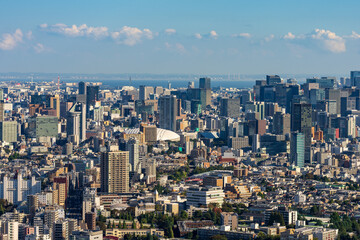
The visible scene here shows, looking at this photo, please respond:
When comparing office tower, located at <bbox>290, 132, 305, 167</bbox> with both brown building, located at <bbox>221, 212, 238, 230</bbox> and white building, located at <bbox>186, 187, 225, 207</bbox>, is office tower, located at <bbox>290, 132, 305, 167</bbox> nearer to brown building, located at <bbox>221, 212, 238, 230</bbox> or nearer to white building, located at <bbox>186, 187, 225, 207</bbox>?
white building, located at <bbox>186, 187, 225, 207</bbox>

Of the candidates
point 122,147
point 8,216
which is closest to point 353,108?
point 122,147

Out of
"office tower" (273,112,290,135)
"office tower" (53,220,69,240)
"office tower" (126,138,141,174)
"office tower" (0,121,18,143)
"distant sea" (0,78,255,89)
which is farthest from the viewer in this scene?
"distant sea" (0,78,255,89)

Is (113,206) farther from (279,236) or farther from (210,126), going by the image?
(210,126)

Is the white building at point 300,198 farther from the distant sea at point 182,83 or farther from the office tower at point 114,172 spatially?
the distant sea at point 182,83

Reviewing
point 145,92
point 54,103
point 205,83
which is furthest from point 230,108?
point 205,83

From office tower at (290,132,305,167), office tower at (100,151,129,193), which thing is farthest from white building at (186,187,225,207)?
office tower at (290,132,305,167)

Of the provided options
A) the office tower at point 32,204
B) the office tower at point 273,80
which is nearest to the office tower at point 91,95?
the office tower at point 273,80
